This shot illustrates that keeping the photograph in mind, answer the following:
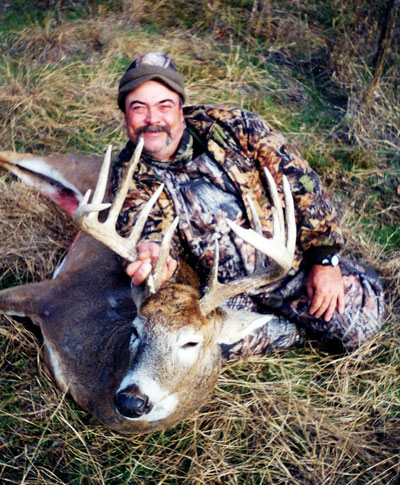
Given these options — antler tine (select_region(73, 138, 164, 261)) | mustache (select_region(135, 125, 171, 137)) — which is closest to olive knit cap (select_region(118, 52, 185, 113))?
mustache (select_region(135, 125, 171, 137))

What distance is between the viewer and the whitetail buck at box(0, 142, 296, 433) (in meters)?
2.94

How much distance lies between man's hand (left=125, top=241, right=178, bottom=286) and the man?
0.31 metres

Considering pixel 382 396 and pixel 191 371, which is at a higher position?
pixel 191 371

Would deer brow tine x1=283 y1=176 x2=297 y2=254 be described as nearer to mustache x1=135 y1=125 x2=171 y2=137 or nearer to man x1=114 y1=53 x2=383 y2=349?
man x1=114 y1=53 x2=383 y2=349

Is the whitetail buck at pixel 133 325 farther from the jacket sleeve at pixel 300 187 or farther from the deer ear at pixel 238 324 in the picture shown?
the jacket sleeve at pixel 300 187

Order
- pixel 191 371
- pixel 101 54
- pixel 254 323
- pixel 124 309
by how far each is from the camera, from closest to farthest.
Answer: pixel 191 371 → pixel 254 323 → pixel 124 309 → pixel 101 54

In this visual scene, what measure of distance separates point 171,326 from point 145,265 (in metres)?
0.37

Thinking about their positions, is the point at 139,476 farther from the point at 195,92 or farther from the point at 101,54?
the point at 101,54

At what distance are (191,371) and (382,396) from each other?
1405 mm

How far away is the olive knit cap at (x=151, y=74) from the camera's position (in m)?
3.74

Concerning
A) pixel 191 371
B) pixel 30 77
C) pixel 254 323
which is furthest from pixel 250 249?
pixel 30 77

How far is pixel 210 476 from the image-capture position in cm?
332

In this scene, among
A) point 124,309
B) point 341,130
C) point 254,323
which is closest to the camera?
point 254,323

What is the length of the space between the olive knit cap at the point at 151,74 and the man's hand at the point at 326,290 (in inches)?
56.4
